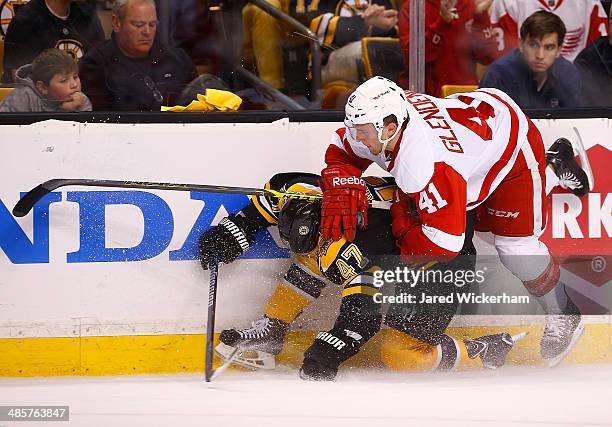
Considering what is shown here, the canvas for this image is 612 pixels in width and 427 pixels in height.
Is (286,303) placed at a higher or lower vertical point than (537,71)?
lower

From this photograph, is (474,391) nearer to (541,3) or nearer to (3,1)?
(541,3)

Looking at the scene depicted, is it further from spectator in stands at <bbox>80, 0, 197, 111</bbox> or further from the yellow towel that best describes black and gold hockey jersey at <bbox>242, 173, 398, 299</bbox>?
spectator in stands at <bbox>80, 0, 197, 111</bbox>

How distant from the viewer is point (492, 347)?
336cm

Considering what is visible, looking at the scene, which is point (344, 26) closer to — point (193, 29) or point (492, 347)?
point (193, 29)

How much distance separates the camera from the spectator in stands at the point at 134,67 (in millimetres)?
3350

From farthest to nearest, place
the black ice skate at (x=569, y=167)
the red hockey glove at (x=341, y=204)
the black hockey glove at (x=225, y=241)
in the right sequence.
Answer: the black ice skate at (x=569, y=167) → the black hockey glove at (x=225, y=241) → the red hockey glove at (x=341, y=204)

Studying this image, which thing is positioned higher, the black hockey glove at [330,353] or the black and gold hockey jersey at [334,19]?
the black and gold hockey jersey at [334,19]

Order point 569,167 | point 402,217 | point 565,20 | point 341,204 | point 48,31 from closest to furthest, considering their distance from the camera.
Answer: point 341,204 < point 402,217 < point 48,31 < point 569,167 < point 565,20

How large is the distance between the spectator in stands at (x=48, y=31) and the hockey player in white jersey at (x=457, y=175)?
2.94 ft

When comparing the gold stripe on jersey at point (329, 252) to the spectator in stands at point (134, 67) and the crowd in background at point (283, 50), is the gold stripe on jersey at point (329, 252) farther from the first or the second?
the spectator in stands at point (134, 67)

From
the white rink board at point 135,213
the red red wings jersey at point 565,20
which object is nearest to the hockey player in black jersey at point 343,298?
the white rink board at point 135,213

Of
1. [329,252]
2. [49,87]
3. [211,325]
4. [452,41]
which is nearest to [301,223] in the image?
[329,252]

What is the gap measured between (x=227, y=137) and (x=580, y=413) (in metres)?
1.44

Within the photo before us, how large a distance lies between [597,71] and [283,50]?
1107mm
